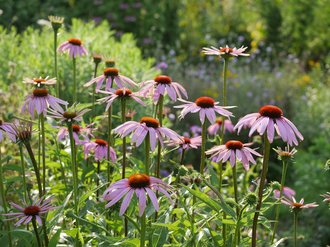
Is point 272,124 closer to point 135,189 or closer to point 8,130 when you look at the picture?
point 135,189

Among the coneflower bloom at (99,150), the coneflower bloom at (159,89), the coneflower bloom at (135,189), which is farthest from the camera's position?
the coneflower bloom at (99,150)

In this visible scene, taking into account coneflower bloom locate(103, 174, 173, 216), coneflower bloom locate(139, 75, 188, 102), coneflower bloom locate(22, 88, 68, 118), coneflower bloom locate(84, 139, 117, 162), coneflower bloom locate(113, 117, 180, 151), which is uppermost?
coneflower bloom locate(139, 75, 188, 102)

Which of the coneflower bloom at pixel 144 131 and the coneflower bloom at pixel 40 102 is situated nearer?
the coneflower bloom at pixel 144 131

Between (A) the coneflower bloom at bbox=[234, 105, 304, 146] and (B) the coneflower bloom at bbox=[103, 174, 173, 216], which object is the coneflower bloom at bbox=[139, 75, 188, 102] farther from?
(B) the coneflower bloom at bbox=[103, 174, 173, 216]

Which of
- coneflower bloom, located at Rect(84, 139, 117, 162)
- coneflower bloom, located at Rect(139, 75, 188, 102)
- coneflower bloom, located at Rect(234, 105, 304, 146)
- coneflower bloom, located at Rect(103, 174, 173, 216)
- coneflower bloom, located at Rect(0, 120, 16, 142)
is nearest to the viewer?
coneflower bloom, located at Rect(103, 174, 173, 216)

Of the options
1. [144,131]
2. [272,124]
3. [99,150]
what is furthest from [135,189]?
[99,150]

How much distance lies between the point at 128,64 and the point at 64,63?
392mm

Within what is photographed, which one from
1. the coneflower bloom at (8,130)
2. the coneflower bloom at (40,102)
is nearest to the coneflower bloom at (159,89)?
the coneflower bloom at (40,102)

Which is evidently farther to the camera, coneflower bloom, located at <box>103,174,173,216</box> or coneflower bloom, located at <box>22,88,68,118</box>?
coneflower bloom, located at <box>22,88,68,118</box>

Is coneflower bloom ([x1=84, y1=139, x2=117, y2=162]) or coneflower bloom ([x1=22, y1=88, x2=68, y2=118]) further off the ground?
coneflower bloom ([x1=22, y1=88, x2=68, y2=118])

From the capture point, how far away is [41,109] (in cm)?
166

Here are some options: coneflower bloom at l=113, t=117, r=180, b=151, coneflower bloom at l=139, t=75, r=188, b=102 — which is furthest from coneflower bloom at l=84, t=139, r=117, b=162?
coneflower bloom at l=113, t=117, r=180, b=151

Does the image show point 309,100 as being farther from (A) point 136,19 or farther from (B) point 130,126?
(B) point 130,126

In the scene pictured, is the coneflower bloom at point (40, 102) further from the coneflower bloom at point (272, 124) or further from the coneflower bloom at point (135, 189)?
the coneflower bloom at point (272, 124)
